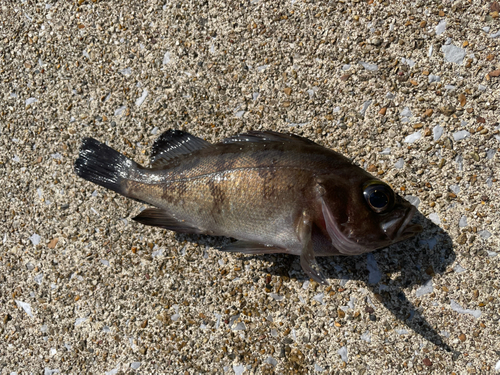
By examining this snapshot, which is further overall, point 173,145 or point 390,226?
point 173,145

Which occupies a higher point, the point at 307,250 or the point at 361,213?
the point at 361,213

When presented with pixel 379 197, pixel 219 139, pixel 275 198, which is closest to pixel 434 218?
pixel 379 197

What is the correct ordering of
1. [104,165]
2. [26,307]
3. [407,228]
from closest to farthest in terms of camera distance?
[407,228] → [104,165] → [26,307]

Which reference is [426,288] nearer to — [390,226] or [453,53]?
[390,226]

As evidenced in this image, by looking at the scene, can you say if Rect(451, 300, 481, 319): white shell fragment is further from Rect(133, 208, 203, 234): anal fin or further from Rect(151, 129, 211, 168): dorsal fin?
Rect(151, 129, 211, 168): dorsal fin

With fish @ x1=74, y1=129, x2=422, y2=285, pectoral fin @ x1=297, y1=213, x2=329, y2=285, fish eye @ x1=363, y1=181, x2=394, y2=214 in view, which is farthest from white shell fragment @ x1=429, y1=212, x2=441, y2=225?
pectoral fin @ x1=297, y1=213, x2=329, y2=285

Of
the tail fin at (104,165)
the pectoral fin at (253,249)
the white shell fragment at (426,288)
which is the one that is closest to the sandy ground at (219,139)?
the white shell fragment at (426,288)

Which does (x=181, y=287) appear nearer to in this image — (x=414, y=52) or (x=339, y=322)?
(x=339, y=322)

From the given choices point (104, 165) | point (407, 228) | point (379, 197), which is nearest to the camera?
point (379, 197)
